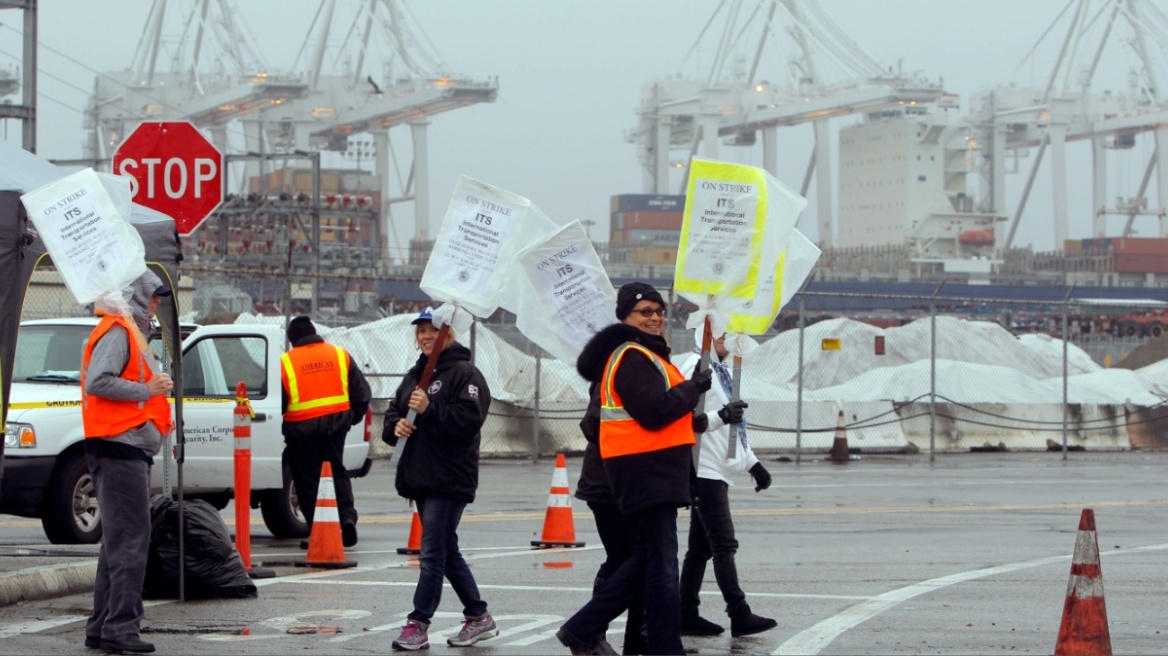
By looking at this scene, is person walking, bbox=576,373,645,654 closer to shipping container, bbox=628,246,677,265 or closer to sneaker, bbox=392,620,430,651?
sneaker, bbox=392,620,430,651

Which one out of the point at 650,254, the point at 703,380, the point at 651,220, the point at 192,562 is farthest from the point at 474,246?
the point at 651,220

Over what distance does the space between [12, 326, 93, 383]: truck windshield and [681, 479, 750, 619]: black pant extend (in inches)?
238

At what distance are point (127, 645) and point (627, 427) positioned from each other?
8.57ft

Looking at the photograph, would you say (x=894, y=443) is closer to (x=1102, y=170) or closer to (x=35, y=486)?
(x=35, y=486)

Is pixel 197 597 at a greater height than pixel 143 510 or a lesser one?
lesser

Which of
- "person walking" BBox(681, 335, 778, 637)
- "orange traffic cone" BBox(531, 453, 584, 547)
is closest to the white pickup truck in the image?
"orange traffic cone" BBox(531, 453, 584, 547)

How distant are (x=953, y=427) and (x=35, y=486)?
1771 centimetres

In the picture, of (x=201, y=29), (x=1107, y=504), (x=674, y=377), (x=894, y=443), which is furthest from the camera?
(x=201, y=29)

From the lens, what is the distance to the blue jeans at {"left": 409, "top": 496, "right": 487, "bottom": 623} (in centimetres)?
783

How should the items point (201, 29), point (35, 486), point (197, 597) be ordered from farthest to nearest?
point (201, 29), point (35, 486), point (197, 597)

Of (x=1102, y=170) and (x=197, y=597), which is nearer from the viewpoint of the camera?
(x=197, y=597)

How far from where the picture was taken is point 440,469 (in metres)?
7.90

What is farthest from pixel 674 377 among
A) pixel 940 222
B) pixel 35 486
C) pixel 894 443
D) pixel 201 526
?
pixel 940 222

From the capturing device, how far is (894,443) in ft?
84.7
